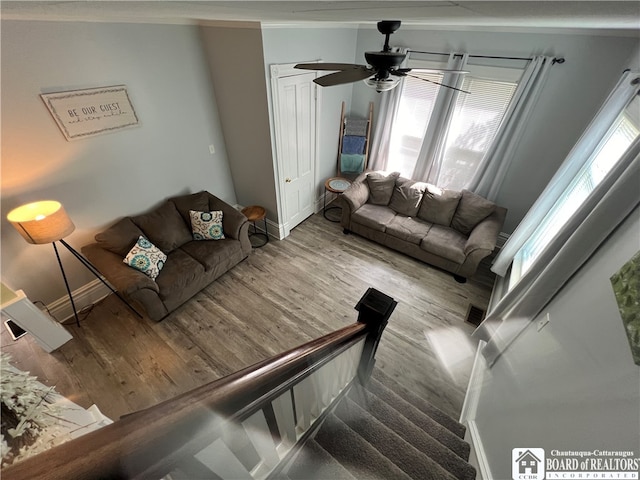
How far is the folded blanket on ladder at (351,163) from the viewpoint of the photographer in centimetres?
421

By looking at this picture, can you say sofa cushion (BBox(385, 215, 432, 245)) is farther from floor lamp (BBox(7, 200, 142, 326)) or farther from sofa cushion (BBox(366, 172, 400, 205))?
floor lamp (BBox(7, 200, 142, 326))

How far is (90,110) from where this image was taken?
2320 mm

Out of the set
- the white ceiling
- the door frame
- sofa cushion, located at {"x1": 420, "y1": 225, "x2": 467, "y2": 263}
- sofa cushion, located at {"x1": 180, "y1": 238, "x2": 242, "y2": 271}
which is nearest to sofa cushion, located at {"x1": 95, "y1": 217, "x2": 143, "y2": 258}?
sofa cushion, located at {"x1": 180, "y1": 238, "x2": 242, "y2": 271}

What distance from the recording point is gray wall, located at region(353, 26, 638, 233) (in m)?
2.46

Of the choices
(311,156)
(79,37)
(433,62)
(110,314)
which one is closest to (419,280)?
(311,156)

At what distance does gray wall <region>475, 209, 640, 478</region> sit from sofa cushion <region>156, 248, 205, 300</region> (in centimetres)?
281

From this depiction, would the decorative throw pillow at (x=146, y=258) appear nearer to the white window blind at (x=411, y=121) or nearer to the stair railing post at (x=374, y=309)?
the stair railing post at (x=374, y=309)

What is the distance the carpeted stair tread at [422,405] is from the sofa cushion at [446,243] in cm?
164

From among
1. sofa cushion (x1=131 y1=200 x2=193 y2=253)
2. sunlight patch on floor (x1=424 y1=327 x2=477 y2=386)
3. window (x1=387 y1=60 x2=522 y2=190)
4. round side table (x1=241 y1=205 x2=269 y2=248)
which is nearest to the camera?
sunlight patch on floor (x1=424 y1=327 x2=477 y2=386)

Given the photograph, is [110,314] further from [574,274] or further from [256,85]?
[574,274]

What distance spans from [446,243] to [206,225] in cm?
294

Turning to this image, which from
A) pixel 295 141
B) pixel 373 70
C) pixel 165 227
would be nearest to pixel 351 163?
pixel 295 141

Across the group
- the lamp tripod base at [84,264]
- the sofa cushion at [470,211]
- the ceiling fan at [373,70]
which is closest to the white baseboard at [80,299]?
the lamp tripod base at [84,264]

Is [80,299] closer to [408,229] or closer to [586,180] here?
[408,229]
